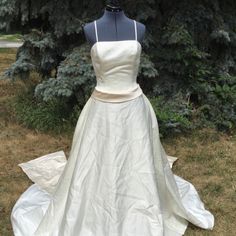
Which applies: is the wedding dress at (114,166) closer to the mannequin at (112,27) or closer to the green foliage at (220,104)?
the mannequin at (112,27)

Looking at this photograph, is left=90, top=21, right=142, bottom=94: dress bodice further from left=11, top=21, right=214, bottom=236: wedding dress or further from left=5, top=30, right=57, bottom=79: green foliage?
left=5, top=30, right=57, bottom=79: green foliage

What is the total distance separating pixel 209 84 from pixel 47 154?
2264mm

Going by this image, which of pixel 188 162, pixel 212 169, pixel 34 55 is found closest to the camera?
pixel 212 169

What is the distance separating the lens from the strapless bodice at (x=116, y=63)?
335 cm

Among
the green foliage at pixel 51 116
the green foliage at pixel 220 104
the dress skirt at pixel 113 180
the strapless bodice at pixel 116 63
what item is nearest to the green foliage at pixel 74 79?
the green foliage at pixel 51 116

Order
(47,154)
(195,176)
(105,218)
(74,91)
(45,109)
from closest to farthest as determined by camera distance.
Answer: (105,218) < (195,176) < (47,154) < (74,91) < (45,109)

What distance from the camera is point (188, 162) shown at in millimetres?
5371

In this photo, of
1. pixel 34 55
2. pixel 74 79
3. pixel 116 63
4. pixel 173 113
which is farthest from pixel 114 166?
pixel 34 55

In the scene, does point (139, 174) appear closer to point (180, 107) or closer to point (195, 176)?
point (195, 176)

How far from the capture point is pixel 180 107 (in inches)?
242

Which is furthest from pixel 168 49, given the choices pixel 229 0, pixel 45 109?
pixel 45 109

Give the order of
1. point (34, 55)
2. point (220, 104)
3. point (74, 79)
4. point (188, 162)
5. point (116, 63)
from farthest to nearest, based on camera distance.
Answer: point (34, 55) < point (220, 104) < point (74, 79) < point (188, 162) < point (116, 63)

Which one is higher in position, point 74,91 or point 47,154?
point 74,91

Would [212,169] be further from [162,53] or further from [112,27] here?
[112,27]
